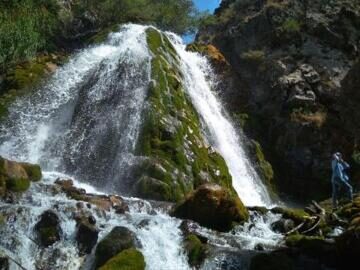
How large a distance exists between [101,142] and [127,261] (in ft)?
40.6

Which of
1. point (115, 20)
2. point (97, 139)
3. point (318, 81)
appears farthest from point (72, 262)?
point (115, 20)

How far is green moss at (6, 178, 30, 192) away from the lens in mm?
17469

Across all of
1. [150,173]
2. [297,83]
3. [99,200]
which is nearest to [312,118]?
[297,83]

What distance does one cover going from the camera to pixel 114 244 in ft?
47.9

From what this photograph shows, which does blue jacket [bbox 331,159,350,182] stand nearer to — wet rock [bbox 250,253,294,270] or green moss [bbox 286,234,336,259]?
green moss [bbox 286,234,336,259]

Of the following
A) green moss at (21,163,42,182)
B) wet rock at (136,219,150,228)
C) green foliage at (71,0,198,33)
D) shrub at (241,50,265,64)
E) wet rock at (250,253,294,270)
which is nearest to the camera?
wet rock at (250,253,294,270)

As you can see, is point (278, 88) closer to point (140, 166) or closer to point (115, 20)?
point (140, 166)

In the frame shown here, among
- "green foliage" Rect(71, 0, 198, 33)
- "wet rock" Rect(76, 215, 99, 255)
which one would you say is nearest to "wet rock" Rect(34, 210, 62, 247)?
"wet rock" Rect(76, 215, 99, 255)

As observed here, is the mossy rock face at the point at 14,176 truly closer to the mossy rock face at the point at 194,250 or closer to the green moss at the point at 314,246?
the mossy rock face at the point at 194,250

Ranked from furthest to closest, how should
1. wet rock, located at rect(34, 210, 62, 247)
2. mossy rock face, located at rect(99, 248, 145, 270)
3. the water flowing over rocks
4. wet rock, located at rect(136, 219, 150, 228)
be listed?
1. wet rock, located at rect(136, 219, 150, 228)
2. the water flowing over rocks
3. wet rock, located at rect(34, 210, 62, 247)
4. mossy rock face, located at rect(99, 248, 145, 270)

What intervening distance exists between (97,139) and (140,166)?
9.91ft

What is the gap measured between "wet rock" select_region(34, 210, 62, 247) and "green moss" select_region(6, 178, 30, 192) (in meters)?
2.83

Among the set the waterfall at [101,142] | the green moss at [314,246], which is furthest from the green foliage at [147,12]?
the green moss at [314,246]

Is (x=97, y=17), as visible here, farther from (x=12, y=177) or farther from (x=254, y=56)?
(x=12, y=177)
